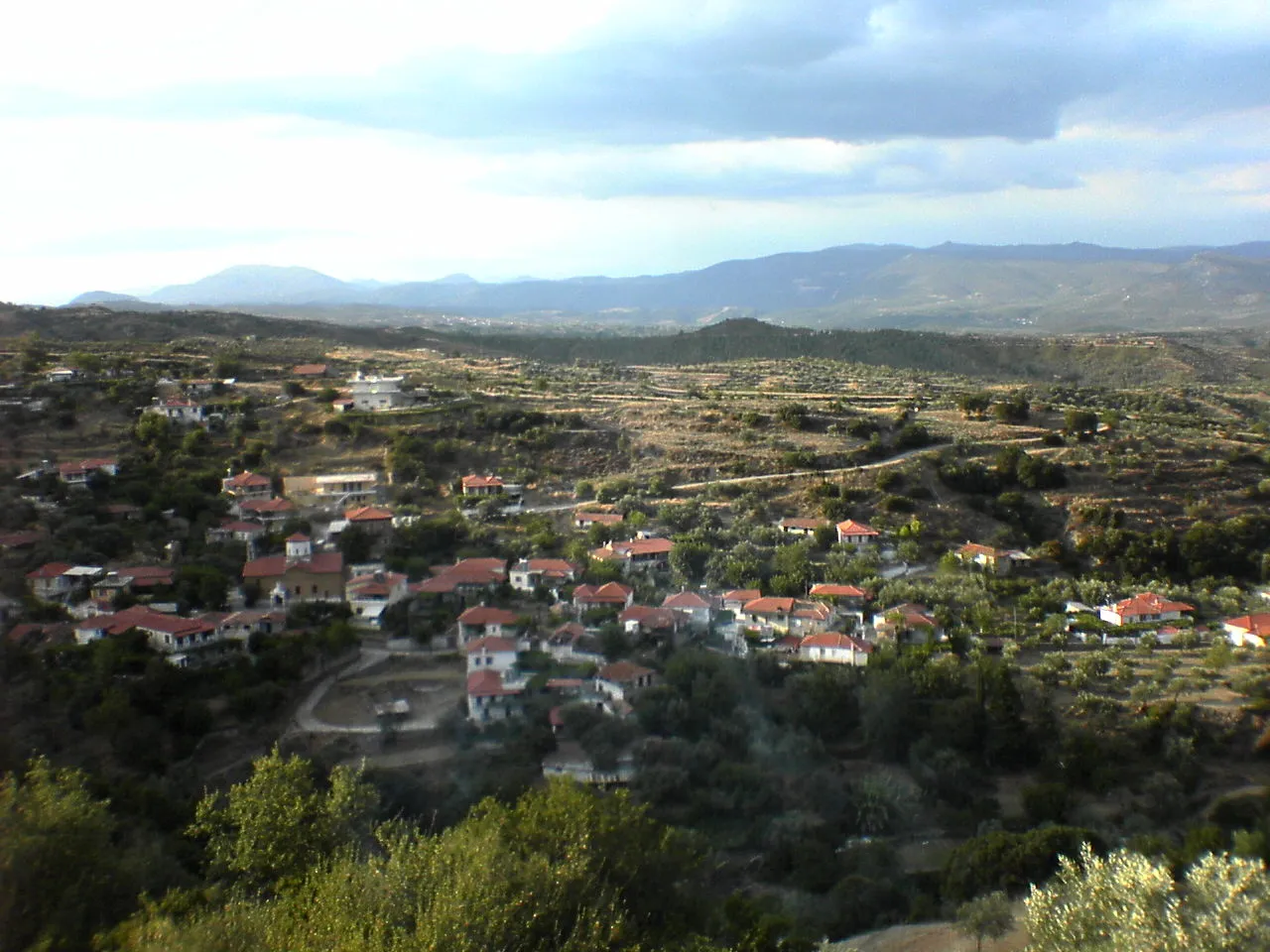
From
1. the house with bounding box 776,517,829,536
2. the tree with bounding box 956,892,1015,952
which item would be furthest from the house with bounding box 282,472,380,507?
the tree with bounding box 956,892,1015,952

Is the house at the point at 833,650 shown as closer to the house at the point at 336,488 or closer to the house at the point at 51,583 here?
the house at the point at 336,488

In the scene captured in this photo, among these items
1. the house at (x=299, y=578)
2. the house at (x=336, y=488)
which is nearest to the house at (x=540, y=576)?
the house at (x=299, y=578)

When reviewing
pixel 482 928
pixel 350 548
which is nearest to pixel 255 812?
pixel 482 928

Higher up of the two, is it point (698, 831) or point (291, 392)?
point (291, 392)

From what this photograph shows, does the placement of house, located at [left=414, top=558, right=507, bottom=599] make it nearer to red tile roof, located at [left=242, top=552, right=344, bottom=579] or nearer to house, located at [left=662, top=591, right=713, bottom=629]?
red tile roof, located at [left=242, top=552, right=344, bottom=579]

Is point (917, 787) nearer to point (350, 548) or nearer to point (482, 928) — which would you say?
point (482, 928)
